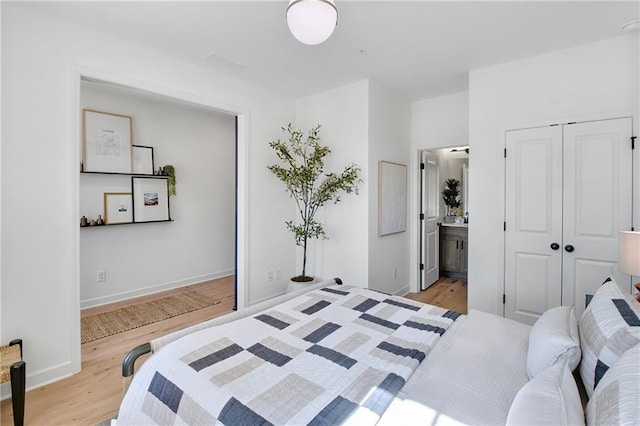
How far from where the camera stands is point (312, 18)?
1.65 metres

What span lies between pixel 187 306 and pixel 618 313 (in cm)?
388

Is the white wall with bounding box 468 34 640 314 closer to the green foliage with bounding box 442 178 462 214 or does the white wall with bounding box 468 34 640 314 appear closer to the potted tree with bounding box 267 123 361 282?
the potted tree with bounding box 267 123 361 282

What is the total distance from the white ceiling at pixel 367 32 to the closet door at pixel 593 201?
0.83 metres

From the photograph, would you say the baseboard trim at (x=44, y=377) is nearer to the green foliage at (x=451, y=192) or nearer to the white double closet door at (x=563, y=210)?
the white double closet door at (x=563, y=210)

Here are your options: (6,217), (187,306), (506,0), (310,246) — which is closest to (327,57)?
(506,0)

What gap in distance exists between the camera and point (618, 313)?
1.23 m

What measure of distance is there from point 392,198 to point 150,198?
3.23m

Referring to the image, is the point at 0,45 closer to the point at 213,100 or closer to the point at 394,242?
the point at 213,100

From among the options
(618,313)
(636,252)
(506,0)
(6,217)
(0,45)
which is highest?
(506,0)

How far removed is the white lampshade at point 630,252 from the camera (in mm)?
1807

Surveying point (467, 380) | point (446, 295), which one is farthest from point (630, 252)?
point (446, 295)

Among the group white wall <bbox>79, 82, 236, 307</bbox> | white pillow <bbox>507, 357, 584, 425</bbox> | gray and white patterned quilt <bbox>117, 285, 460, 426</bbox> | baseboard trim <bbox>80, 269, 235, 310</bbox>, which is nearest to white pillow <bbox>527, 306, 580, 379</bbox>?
white pillow <bbox>507, 357, 584, 425</bbox>

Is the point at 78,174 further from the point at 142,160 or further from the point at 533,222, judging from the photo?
the point at 533,222

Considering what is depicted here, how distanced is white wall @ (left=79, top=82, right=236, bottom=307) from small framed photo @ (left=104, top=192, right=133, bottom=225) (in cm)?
7
